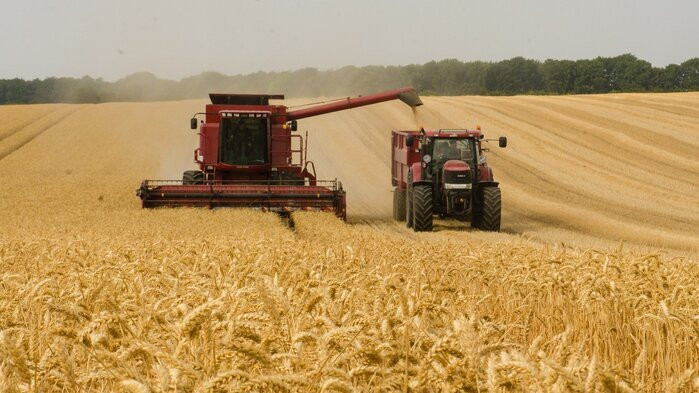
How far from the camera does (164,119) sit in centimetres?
4509

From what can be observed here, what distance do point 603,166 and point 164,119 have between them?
76.7ft

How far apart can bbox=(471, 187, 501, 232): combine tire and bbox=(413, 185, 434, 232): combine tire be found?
110 centimetres

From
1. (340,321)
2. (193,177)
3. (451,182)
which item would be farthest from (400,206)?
(340,321)

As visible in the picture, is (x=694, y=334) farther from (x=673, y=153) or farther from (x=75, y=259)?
(x=673, y=153)

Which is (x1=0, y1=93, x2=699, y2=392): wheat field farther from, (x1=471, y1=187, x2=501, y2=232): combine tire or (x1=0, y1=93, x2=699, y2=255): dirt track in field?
(x1=471, y1=187, x2=501, y2=232): combine tire

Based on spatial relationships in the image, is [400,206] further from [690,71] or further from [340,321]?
[690,71]

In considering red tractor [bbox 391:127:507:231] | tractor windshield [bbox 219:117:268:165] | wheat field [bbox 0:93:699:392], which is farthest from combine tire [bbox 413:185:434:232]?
tractor windshield [bbox 219:117:268:165]

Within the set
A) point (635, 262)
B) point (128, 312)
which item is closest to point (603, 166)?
point (635, 262)

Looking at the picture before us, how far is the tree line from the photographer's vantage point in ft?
198

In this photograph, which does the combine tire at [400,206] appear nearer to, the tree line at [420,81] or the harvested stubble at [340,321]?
the harvested stubble at [340,321]

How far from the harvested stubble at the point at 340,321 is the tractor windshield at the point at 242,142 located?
398 inches

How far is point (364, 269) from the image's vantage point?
680 centimetres

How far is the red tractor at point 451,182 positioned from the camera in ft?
58.6

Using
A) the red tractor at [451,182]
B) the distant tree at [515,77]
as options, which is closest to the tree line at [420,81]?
the distant tree at [515,77]
